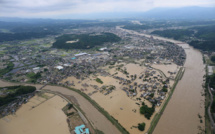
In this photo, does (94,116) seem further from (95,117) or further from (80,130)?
(80,130)

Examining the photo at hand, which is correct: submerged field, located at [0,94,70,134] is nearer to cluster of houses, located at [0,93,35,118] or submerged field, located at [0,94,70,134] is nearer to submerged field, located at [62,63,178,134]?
cluster of houses, located at [0,93,35,118]

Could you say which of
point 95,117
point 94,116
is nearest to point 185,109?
point 95,117

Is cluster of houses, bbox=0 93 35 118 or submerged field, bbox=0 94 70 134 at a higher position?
cluster of houses, bbox=0 93 35 118

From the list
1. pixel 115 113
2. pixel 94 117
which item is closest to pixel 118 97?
pixel 115 113

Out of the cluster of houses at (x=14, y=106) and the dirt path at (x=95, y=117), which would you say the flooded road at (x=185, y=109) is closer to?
the dirt path at (x=95, y=117)

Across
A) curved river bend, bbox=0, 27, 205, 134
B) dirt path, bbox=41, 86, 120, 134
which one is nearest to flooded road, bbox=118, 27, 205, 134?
curved river bend, bbox=0, 27, 205, 134

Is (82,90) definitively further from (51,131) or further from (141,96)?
(141,96)

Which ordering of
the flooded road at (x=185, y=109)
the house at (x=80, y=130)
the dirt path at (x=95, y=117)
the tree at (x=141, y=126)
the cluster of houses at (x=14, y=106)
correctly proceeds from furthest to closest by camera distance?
the cluster of houses at (x=14, y=106)
the dirt path at (x=95, y=117)
the flooded road at (x=185, y=109)
the tree at (x=141, y=126)
the house at (x=80, y=130)

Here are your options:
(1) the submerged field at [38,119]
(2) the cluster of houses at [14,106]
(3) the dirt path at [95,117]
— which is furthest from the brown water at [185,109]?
(2) the cluster of houses at [14,106]
